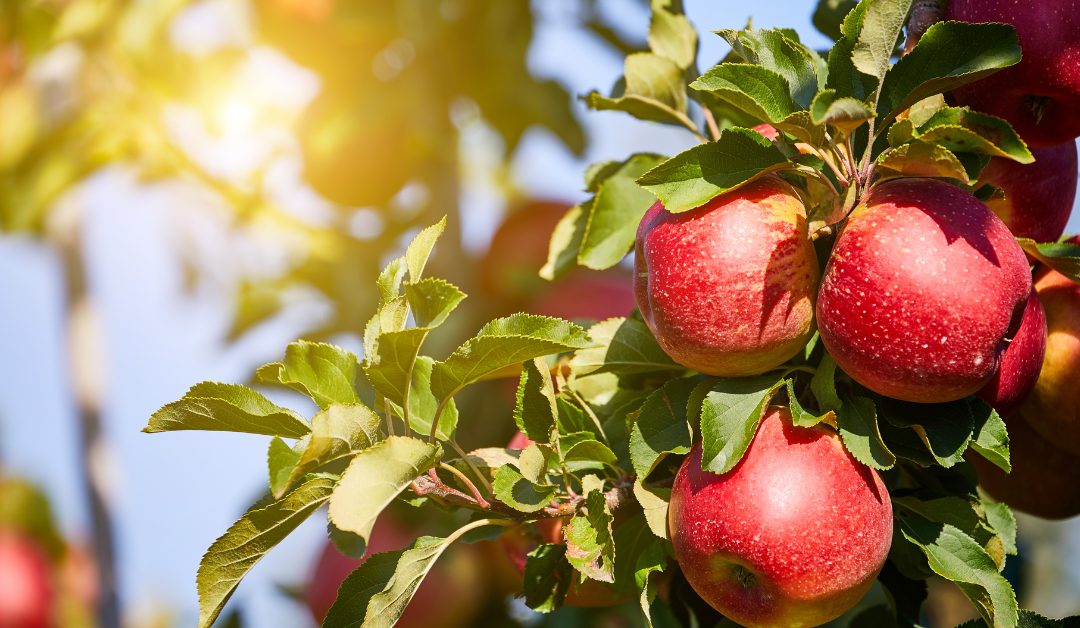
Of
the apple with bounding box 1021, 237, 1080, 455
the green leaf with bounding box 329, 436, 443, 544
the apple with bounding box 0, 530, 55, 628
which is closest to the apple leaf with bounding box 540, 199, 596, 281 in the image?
the green leaf with bounding box 329, 436, 443, 544

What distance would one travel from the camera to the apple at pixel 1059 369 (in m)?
0.75

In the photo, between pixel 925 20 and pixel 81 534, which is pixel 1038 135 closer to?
pixel 925 20

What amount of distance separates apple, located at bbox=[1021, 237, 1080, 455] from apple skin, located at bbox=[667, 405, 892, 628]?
26 cm

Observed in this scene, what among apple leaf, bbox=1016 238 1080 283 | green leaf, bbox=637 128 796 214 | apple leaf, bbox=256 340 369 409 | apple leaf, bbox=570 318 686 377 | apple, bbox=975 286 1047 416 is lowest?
apple, bbox=975 286 1047 416

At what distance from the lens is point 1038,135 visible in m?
0.72

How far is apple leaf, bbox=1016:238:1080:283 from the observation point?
26.9 inches

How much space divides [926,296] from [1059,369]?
0.30m

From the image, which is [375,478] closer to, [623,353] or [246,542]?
[246,542]

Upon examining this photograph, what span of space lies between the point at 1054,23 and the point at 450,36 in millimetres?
1274

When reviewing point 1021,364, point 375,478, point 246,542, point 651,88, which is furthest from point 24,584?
point 1021,364

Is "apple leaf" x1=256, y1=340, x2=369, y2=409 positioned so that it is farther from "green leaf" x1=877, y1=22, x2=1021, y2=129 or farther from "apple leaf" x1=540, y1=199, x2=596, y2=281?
"green leaf" x1=877, y1=22, x2=1021, y2=129

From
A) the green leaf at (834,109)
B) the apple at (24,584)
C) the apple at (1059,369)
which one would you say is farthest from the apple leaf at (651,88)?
the apple at (24,584)

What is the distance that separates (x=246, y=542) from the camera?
603 millimetres

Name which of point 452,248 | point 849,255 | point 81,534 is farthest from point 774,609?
point 81,534
